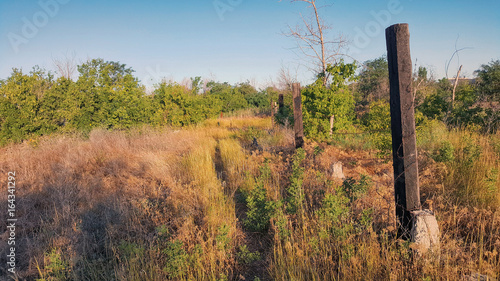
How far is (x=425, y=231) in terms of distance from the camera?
2596 mm

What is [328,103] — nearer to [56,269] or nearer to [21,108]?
[56,269]

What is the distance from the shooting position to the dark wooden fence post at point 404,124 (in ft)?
9.12

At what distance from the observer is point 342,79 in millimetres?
7211

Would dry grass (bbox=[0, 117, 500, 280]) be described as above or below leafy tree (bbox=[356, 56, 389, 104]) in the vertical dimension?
below

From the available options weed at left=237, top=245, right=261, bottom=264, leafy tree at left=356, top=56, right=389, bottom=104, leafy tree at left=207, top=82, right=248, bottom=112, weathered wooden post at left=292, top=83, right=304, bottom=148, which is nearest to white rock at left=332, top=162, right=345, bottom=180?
weathered wooden post at left=292, top=83, right=304, bottom=148

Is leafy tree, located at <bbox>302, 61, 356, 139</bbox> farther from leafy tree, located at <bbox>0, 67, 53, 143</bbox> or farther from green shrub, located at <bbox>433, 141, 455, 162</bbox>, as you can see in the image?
leafy tree, located at <bbox>0, 67, 53, 143</bbox>

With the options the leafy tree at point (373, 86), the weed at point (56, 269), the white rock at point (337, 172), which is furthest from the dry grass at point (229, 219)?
the leafy tree at point (373, 86)

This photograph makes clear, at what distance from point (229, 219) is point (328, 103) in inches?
188

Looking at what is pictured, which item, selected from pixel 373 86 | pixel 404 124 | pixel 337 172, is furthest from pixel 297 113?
pixel 373 86

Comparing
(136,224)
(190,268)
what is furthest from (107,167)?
(190,268)

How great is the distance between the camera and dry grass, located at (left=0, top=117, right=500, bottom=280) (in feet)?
8.61

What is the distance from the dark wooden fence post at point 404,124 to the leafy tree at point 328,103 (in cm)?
445

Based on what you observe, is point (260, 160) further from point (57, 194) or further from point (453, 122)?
point (453, 122)

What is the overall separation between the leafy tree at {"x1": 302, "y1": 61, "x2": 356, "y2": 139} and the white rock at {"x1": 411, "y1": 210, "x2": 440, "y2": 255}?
16.0ft
